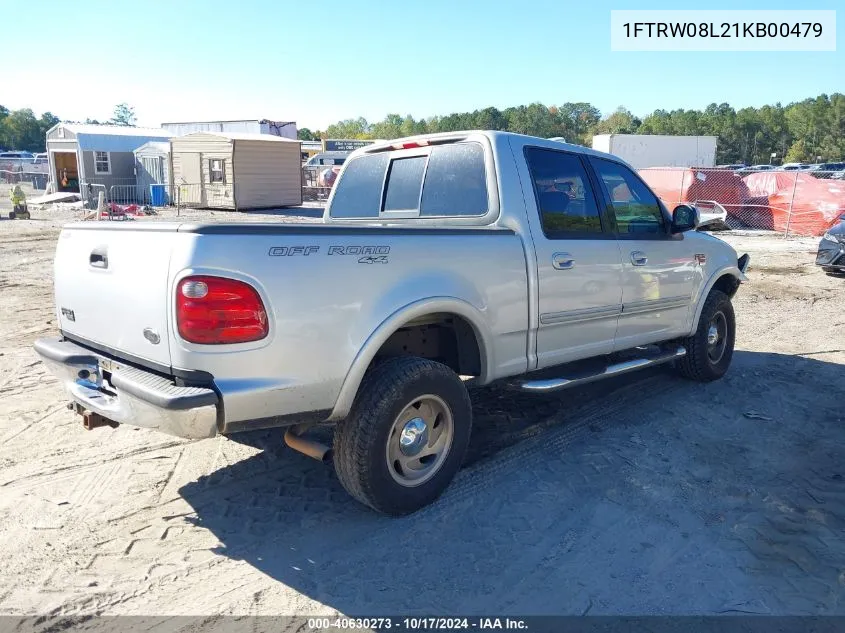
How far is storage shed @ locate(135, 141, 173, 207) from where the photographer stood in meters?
28.4

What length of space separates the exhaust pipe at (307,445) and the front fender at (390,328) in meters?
0.28

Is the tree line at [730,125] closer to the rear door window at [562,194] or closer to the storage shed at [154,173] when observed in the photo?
the storage shed at [154,173]

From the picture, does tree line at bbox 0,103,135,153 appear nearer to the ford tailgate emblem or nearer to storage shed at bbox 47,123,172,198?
storage shed at bbox 47,123,172,198

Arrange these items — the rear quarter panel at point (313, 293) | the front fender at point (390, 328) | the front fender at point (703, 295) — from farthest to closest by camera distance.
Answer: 1. the front fender at point (703, 295)
2. the front fender at point (390, 328)
3. the rear quarter panel at point (313, 293)

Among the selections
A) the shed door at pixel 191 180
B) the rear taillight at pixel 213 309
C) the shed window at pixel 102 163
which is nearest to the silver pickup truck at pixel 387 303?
the rear taillight at pixel 213 309

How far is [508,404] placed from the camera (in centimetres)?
559

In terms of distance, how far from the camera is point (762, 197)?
20234 millimetres

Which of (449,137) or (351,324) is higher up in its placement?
(449,137)

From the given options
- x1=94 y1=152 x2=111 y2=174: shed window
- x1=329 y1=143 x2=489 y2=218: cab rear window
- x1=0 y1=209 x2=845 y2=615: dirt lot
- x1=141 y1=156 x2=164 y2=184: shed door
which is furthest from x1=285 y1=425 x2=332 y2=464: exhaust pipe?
x1=94 y1=152 x2=111 y2=174: shed window

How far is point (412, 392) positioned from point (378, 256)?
0.76 meters

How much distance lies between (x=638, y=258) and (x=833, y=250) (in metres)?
9.29

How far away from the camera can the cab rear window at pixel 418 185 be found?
177 inches

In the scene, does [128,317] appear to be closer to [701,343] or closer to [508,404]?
[508,404]

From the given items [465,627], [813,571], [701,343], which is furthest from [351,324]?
[701,343]
